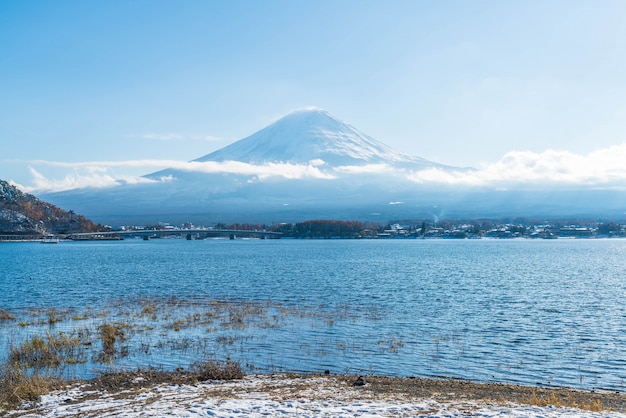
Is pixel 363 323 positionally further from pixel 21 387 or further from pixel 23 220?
pixel 23 220

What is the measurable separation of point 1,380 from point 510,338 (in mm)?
17461

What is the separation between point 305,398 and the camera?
1282 centimetres

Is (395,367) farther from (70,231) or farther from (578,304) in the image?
(70,231)

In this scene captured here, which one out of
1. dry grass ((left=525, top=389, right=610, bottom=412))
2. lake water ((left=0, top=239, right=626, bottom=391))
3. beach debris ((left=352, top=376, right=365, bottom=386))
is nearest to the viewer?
dry grass ((left=525, top=389, right=610, bottom=412))

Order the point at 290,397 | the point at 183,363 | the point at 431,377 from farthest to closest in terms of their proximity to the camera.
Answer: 1. the point at 183,363
2. the point at 431,377
3. the point at 290,397

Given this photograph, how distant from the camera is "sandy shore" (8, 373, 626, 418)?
11.4 m

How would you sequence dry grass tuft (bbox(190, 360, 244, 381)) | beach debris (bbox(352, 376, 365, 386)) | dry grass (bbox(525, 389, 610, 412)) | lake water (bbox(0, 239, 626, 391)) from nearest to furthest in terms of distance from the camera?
dry grass (bbox(525, 389, 610, 412)), beach debris (bbox(352, 376, 365, 386)), dry grass tuft (bbox(190, 360, 244, 381)), lake water (bbox(0, 239, 626, 391))

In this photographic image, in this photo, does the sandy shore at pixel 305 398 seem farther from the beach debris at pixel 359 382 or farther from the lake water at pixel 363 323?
the lake water at pixel 363 323

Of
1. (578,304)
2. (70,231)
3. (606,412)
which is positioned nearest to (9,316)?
(606,412)

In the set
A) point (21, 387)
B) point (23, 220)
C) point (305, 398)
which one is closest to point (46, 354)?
point (21, 387)

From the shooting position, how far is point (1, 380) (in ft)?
48.6

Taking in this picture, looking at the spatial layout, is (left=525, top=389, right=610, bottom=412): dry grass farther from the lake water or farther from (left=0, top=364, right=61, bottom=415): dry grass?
(left=0, top=364, right=61, bottom=415): dry grass

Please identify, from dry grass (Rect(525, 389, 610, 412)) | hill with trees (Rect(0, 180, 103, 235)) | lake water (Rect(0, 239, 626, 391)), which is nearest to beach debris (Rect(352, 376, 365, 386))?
lake water (Rect(0, 239, 626, 391))

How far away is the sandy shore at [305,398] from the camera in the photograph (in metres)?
11.4
